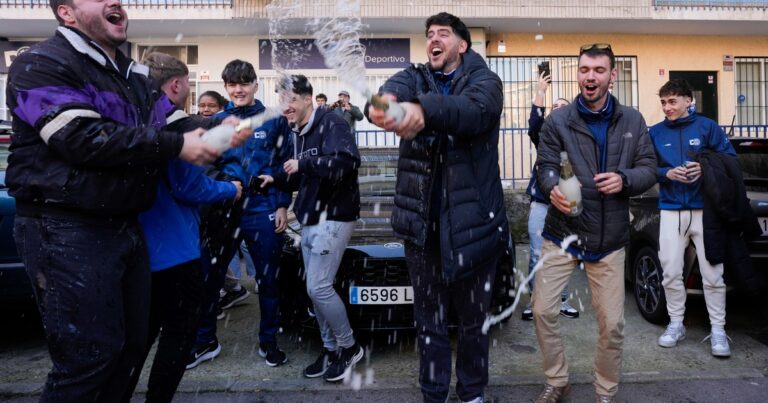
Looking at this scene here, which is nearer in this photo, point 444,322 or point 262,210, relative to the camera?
point 444,322

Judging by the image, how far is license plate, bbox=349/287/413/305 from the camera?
4.14m

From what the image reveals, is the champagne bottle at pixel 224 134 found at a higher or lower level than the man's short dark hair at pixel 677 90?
lower

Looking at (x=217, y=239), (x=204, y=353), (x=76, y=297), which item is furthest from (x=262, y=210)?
(x=76, y=297)

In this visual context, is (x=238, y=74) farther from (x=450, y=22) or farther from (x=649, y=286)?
(x=649, y=286)

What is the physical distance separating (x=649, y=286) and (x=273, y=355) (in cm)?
326

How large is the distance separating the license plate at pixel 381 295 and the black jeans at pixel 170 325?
4.67 feet

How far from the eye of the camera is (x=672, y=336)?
179 inches

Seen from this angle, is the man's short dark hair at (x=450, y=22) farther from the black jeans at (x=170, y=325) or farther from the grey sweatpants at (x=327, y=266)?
the black jeans at (x=170, y=325)

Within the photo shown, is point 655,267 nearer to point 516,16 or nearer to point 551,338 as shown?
point 551,338

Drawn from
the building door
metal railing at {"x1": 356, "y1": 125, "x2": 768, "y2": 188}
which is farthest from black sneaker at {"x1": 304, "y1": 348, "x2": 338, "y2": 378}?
the building door

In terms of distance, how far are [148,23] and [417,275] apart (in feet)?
45.7

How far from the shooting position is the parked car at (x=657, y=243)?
4516mm

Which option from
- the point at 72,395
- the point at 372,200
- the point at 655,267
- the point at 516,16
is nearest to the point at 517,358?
the point at 655,267

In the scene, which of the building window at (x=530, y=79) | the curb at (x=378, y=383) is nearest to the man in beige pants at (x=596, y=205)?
the curb at (x=378, y=383)
